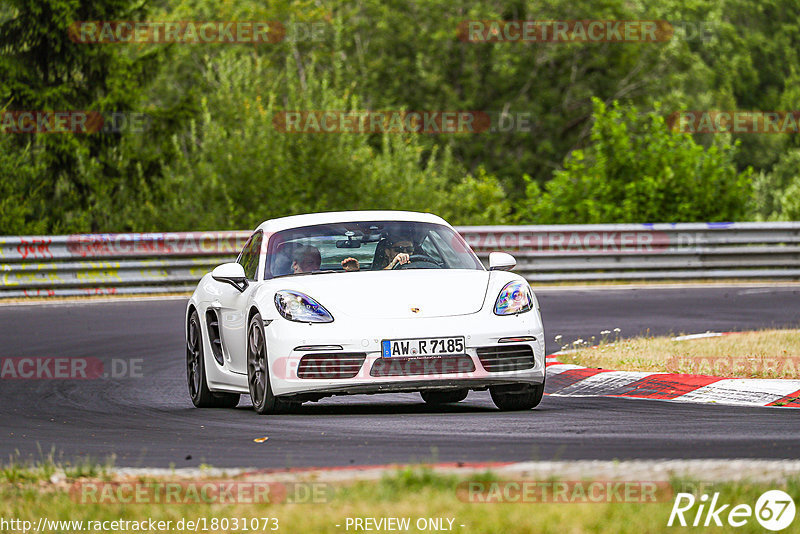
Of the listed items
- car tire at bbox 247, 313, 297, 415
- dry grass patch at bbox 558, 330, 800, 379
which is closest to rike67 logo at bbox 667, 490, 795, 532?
car tire at bbox 247, 313, 297, 415

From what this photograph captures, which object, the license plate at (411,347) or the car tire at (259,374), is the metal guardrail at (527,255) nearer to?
the car tire at (259,374)

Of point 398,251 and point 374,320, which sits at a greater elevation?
point 398,251

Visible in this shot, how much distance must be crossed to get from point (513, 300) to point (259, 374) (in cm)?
170

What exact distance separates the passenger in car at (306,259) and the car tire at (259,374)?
52 centimetres

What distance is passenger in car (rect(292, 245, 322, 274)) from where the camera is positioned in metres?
9.66

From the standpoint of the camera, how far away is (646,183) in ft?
87.4

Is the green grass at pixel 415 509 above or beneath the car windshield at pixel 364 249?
beneath

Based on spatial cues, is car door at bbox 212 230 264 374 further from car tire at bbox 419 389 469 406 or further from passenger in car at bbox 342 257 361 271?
car tire at bbox 419 389 469 406

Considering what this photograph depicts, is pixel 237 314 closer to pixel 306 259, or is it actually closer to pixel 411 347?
pixel 306 259

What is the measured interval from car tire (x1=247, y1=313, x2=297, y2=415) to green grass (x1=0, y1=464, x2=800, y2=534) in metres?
3.40

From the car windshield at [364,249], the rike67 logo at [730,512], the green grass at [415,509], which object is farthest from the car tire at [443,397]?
the rike67 logo at [730,512]

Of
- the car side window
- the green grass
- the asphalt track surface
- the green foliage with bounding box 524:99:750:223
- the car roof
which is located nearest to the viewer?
the green grass

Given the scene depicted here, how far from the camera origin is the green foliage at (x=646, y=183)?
Answer: 2669cm

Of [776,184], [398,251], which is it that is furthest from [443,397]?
[776,184]
